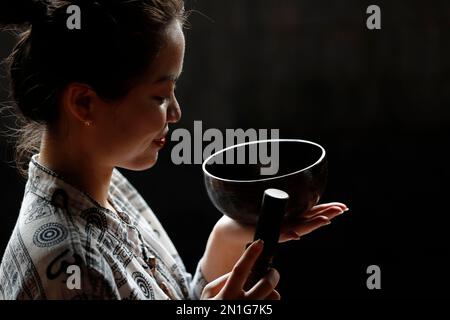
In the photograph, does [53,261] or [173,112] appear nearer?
[53,261]

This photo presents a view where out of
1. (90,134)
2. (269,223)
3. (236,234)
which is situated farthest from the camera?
(236,234)

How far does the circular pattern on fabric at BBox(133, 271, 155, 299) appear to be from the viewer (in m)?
0.77

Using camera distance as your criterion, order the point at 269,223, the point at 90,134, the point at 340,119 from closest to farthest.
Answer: the point at 269,223 → the point at 90,134 → the point at 340,119

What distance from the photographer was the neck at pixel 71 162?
0.78m

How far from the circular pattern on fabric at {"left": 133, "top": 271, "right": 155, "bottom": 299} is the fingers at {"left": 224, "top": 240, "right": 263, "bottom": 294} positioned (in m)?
0.13

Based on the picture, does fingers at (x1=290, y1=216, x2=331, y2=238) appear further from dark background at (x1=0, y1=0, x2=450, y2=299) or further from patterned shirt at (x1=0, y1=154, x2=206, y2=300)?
dark background at (x1=0, y1=0, x2=450, y2=299)

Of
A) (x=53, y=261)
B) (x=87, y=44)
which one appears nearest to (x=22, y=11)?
(x=87, y=44)

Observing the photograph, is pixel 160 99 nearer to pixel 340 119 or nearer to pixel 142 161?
pixel 142 161

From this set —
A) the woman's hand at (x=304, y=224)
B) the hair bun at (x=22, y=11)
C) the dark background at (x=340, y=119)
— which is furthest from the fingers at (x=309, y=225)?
the dark background at (x=340, y=119)

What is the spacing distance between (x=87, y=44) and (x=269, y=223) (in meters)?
0.29

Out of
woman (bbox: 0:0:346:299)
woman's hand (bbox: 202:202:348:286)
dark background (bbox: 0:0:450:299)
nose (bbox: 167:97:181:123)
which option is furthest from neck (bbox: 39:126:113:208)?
dark background (bbox: 0:0:450:299)

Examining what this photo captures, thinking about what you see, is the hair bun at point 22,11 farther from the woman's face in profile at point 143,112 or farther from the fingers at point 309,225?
the fingers at point 309,225

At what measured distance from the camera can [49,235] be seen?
697mm

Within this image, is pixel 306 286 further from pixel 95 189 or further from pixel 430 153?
pixel 95 189
